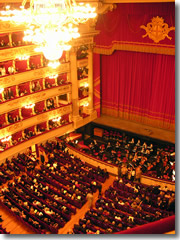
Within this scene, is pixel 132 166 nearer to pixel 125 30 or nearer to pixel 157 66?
pixel 157 66

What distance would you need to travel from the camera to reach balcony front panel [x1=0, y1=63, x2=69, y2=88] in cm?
1359

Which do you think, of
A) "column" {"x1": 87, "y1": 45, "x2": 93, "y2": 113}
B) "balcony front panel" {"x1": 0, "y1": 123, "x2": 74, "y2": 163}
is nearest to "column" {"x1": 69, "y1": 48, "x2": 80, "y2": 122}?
"balcony front panel" {"x1": 0, "y1": 123, "x2": 74, "y2": 163}

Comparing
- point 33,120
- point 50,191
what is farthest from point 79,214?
point 33,120

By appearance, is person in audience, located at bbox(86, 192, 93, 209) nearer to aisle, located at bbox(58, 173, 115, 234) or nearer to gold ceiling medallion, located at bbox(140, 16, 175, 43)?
A: aisle, located at bbox(58, 173, 115, 234)

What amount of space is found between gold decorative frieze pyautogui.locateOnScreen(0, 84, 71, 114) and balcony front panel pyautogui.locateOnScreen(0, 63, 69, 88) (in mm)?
899

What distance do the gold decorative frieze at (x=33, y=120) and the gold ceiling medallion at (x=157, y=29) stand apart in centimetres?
662

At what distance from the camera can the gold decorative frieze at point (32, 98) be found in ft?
45.3

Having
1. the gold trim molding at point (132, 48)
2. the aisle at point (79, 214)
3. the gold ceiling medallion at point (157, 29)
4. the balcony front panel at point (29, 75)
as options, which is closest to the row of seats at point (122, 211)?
the aisle at point (79, 214)

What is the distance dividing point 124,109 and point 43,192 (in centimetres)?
930

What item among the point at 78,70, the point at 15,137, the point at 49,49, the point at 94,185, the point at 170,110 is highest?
the point at 49,49

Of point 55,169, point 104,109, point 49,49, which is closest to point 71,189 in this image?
point 55,169

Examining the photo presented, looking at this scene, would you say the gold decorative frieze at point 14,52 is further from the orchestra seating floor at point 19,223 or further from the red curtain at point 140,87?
the orchestra seating floor at point 19,223

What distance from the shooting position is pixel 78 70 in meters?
18.2

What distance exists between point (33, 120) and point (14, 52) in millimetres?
3932
